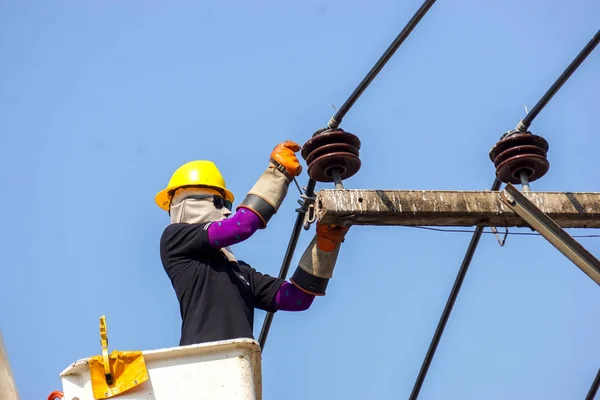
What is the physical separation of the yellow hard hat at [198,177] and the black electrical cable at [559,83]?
6.41 feet

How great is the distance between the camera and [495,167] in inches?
260

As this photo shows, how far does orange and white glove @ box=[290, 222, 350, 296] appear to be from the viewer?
21.3 ft

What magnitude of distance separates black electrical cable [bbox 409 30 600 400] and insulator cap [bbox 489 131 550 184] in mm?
103

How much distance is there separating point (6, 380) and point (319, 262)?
2023mm

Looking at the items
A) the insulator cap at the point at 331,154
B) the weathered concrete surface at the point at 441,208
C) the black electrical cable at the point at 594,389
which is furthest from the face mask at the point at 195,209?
the black electrical cable at the point at 594,389

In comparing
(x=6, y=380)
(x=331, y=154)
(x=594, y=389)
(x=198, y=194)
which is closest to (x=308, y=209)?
(x=331, y=154)

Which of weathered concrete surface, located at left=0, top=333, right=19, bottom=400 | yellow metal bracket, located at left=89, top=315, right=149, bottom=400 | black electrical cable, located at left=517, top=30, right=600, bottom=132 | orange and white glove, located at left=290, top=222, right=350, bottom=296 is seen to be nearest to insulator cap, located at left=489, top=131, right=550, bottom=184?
black electrical cable, located at left=517, top=30, right=600, bottom=132

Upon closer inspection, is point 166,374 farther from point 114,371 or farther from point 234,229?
point 234,229

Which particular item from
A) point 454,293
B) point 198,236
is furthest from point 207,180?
point 454,293

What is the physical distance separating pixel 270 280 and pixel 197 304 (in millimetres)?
655

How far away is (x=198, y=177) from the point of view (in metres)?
7.02

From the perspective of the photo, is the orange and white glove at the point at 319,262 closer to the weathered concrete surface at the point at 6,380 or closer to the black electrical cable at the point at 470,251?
the black electrical cable at the point at 470,251

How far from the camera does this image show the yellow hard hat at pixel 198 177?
7.02 metres

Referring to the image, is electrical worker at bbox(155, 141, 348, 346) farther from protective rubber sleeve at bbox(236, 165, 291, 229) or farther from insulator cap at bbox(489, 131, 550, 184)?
insulator cap at bbox(489, 131, 550, 184)
